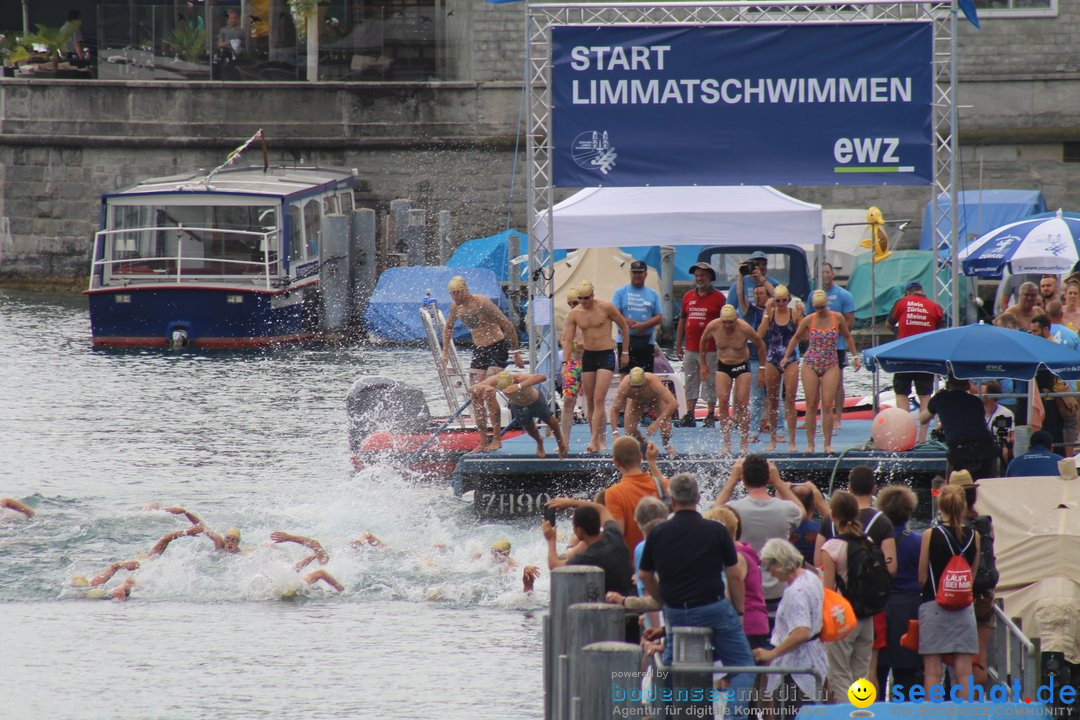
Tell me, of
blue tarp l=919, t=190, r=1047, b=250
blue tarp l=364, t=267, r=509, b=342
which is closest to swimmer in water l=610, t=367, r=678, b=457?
blue tarp l=919, t=190, r=1047, b=250

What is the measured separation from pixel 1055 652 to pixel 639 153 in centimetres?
825

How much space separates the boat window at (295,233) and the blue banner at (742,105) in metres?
15.0

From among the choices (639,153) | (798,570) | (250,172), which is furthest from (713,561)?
(250,172)

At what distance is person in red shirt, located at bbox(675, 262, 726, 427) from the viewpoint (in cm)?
1605

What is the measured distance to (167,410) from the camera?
22.9m

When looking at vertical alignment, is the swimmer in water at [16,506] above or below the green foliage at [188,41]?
below

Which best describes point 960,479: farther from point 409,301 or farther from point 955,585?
point 409,301

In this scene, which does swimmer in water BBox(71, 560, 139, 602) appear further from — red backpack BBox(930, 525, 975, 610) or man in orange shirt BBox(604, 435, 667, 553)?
red backpack BBox(930, 525, 975, 610)

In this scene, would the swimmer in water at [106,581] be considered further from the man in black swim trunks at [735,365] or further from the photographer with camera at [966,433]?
the photographer with camera at [966,433]

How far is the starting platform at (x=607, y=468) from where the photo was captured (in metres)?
14.6

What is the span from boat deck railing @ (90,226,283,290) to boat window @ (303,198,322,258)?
145 centimetres

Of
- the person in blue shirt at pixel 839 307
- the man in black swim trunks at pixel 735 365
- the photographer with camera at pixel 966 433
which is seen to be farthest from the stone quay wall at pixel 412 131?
the photographer with camera at pixel 966 433

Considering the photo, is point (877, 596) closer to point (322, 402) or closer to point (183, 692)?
point (183, 692)

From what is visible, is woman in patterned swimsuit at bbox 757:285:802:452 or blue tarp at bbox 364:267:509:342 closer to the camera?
woman in patterned swimsuit at bbox 757:285:802:452
